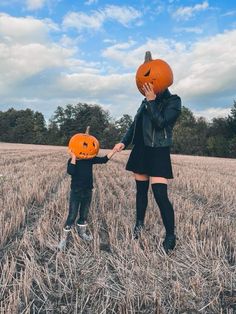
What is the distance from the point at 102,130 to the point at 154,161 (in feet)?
213

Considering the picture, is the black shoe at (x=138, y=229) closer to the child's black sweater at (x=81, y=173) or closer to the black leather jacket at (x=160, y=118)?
the child's black sweater at (x=81, y=173)

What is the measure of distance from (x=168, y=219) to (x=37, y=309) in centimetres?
213

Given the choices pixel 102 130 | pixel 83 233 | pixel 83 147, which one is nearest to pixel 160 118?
pixel 83 147

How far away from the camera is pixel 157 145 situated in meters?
4.70

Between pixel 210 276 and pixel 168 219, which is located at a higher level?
pixel 168 219

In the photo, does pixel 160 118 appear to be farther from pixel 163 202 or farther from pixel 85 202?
pixel 85 202

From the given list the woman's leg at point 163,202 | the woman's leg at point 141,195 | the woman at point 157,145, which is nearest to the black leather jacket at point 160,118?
the woman at point 157,145

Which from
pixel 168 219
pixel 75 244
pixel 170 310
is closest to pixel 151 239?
pixel 168 219

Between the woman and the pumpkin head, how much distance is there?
100 mm

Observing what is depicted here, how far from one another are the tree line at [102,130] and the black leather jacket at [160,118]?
5106 cm

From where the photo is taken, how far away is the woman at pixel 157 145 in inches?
179

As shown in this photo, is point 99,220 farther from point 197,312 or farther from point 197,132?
point 197,132

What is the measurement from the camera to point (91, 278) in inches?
136

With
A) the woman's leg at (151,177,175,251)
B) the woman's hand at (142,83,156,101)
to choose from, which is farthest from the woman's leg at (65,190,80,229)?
the woman's hand at (142,83,156,101)
